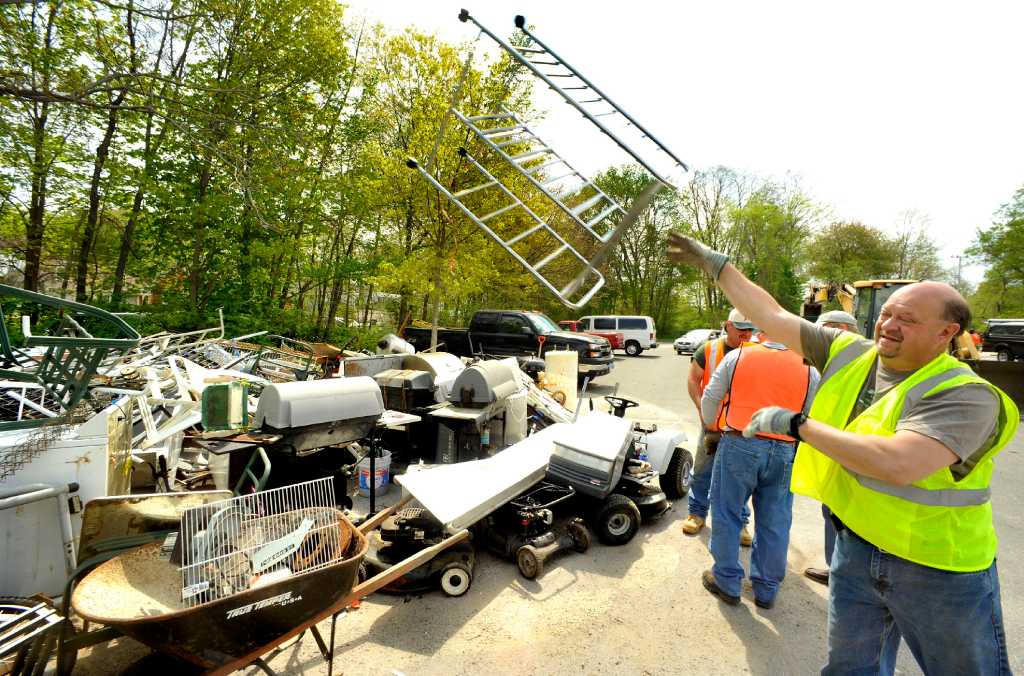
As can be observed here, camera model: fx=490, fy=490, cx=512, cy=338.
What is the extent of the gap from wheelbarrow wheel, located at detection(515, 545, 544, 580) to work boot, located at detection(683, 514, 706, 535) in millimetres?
1477

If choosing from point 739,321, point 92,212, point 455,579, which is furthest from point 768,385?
point 92,212

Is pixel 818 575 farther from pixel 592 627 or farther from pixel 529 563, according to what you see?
pixel 529 563

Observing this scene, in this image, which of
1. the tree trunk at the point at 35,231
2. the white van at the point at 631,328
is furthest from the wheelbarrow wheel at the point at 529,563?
the white van at the point at 631,328

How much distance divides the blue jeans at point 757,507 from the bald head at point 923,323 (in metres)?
1.59

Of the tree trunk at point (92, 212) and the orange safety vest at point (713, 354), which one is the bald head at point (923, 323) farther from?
the tree trunk at point (92, 212)

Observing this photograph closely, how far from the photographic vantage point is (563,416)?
6.38 metres

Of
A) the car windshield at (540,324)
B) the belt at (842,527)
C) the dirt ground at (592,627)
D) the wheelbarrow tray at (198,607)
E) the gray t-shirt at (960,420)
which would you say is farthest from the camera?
the car windshield at (540,324)

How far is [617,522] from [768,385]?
5.49 feet

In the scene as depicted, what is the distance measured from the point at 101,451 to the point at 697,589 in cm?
394

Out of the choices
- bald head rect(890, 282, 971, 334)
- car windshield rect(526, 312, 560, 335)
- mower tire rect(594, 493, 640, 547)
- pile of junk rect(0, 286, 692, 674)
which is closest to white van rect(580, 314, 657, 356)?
car windshield rect(526, 312, 560, 335)

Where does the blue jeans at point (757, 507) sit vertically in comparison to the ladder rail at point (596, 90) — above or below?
below

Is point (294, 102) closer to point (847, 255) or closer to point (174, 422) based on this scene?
point (174, 422)

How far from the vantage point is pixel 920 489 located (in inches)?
62.2

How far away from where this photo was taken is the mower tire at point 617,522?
396cm
